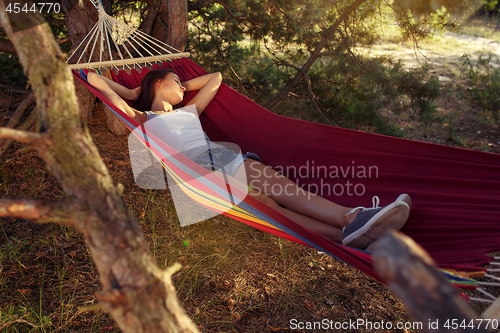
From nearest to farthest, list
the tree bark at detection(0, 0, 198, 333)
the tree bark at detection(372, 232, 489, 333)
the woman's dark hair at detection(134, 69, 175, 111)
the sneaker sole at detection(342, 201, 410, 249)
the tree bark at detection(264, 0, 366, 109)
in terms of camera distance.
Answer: the tree bark at detection(372, 232, 489, 333)
the tree bark at detection(0, 0, 198, 333)
the sneaker sole at detection(342, 201, 410, 249)
the woman's dark hair at detection(134, 69, 175, 111)
the tree bark at detection(264, 0, 366, 109)

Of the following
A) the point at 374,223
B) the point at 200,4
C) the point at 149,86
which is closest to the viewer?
the point at 374,223

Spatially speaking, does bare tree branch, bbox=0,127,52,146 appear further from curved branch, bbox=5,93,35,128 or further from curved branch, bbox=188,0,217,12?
curved branch, bbox=188,0,217,12

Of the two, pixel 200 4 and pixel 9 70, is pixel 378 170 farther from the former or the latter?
pixel 9 70

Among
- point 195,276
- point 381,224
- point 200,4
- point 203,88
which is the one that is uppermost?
point 200,4

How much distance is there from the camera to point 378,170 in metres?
1.81

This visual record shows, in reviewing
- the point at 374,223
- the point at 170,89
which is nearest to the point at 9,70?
the point at 170,89

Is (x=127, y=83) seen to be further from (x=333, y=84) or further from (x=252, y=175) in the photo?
(x=333, y=84)

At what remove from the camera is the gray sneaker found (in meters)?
1.40

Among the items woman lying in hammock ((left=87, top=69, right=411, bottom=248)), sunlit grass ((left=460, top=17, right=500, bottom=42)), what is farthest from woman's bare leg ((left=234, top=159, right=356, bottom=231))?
sunlit grass ((left=460, top=17, right=500, bottom=42))

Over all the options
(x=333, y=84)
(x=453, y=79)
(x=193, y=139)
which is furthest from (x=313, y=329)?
(x=453, y=79)

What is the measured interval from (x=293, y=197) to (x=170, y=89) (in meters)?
1.03

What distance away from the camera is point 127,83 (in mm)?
2170

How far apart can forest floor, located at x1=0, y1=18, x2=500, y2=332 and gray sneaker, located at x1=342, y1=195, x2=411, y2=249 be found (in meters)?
0.39

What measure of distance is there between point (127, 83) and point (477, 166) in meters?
2.08
